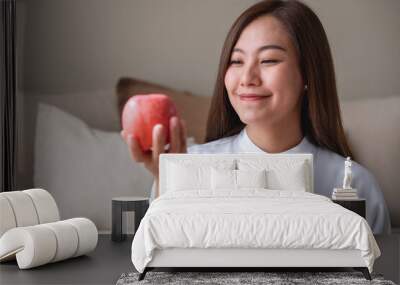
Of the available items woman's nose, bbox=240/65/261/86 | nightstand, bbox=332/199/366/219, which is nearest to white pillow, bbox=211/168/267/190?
nightstand, bbox=332/199/366/219

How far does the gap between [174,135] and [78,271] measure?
1953mm

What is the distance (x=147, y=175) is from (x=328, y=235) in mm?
2645

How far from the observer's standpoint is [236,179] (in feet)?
19.2

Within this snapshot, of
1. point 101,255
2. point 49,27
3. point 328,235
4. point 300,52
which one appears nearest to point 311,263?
point 328,235

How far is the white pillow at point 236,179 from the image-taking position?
5812 mm

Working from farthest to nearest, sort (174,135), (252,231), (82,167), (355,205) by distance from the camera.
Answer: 1. (82,167)
2. (174,135)
3. (355,205)
4. (252,231)

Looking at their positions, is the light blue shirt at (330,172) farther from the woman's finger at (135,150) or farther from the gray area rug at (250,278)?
the gray area rug at (250,278)

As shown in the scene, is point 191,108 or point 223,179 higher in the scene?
point 191,108

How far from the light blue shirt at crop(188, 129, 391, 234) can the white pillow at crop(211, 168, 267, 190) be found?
0.66 meters

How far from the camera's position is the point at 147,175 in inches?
262

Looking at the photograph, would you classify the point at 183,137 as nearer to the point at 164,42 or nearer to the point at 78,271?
the point at 164,42

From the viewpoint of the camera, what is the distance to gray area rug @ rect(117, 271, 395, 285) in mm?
4418

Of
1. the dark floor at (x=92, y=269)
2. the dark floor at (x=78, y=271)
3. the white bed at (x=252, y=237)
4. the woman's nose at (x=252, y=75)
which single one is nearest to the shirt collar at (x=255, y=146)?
the woman's nose at (x=252, y=75)

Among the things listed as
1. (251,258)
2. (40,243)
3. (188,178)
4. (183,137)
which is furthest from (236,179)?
(40,243)
